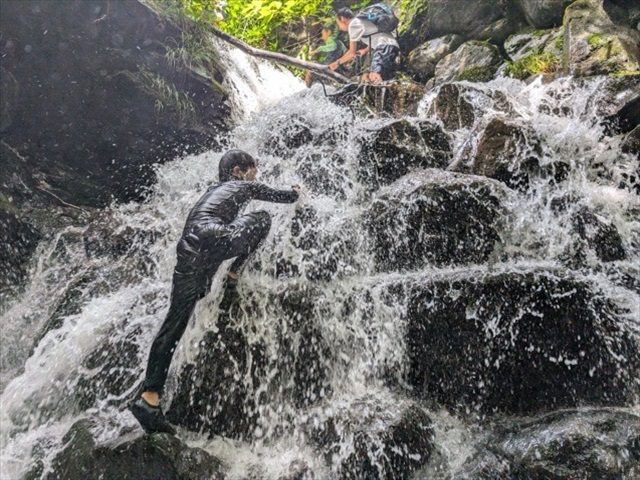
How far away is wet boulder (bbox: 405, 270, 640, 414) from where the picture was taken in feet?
13.0

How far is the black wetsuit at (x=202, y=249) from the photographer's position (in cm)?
362

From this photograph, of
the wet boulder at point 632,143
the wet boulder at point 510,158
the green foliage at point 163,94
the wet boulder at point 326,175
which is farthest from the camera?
the green foliage at point 163,94

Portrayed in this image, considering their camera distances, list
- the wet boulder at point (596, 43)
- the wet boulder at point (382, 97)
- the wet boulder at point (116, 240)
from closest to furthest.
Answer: the wet boulder at point (116, 240)
the wet boulder at point (596, 43)
the wet boulder at point (382, 97)

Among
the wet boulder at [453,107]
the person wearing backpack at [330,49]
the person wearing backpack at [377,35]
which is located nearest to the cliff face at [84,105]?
the wet boulder at [453,107]

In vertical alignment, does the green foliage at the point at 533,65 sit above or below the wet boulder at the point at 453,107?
below

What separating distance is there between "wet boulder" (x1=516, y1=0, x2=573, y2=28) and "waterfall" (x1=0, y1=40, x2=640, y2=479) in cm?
404

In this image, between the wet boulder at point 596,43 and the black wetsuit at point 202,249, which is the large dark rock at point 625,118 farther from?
the black wetsuit at point 202,249

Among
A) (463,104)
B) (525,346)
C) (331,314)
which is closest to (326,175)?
(331,314)

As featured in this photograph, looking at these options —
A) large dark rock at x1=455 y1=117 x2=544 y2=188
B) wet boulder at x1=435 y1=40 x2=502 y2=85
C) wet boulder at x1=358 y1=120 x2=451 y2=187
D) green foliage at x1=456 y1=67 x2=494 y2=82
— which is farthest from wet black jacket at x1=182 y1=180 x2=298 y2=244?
wet boulder at x1=435 y1=40 x2=502 y2=85

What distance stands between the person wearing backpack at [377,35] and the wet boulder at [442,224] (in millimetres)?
6139

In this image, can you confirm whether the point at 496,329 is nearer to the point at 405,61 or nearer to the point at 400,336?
the point at 400,336

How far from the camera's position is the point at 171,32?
770cm

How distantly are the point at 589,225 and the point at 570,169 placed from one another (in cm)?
105

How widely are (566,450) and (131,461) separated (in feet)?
10.6
